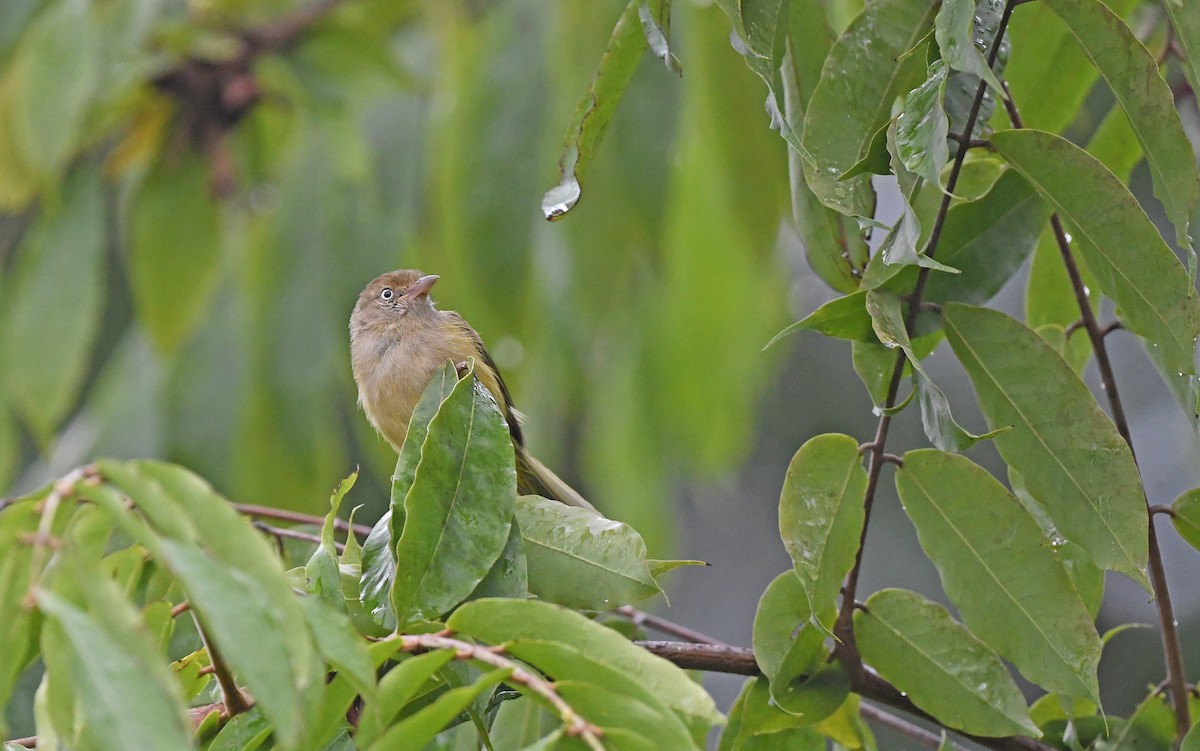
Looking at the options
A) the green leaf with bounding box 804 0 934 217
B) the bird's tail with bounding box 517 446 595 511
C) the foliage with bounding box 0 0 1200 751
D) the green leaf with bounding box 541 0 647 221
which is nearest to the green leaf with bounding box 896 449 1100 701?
the foliage with bounding box 0 0 1200 751

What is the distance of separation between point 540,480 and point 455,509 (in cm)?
118

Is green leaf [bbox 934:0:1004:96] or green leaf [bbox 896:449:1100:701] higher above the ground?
green leaf [bbox 934:0:1004:96]

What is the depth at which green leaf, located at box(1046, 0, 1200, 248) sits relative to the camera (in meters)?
1.64

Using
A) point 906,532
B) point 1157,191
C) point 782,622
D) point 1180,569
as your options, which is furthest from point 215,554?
point 906,532

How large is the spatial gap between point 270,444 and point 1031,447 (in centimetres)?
337

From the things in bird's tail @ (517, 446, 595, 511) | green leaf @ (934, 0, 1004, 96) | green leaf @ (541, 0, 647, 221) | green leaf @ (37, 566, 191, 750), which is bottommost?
bird's tail @ (517, 446, 595, 511)

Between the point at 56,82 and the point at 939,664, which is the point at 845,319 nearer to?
the point at 939,664

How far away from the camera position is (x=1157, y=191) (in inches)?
66.3

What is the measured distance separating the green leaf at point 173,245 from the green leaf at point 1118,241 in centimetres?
348

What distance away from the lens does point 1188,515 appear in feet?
6.37

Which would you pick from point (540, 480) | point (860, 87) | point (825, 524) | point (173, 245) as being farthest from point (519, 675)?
point (173, 245)

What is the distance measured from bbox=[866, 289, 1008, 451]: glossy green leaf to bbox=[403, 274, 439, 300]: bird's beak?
274 cm

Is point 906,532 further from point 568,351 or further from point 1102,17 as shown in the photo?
point 1102,17

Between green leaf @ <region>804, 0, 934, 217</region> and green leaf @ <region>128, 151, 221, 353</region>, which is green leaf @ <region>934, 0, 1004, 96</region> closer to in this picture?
green leaf @ <region>804, 0, 934, 217</region>
